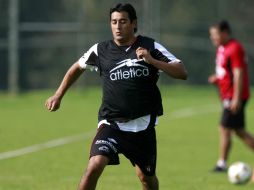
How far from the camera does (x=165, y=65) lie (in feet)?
24.8

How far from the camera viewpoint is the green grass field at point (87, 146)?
10719 mm

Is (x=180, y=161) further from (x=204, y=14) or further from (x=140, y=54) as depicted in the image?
(x=204, y=14)

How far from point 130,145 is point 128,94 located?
473 mm

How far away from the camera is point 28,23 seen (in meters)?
28.5

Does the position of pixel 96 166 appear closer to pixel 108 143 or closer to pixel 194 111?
pixel 108 143

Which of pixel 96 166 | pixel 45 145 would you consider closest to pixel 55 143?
pixel 45 145

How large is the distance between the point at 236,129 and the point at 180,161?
1.20 meters

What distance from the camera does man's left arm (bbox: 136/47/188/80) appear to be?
24.4 feet

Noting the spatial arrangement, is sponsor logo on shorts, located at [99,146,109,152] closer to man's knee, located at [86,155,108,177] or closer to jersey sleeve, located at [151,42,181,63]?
man's knee, located at [86,155,108,177]

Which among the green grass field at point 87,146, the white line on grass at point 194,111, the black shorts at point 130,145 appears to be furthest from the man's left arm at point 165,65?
the white line on grass at point 194,111

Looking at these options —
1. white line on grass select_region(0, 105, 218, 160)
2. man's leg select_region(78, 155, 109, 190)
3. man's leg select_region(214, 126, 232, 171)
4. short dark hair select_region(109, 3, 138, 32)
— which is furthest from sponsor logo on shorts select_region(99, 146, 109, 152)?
white line on grass select_region(0, 105, 218, 160)

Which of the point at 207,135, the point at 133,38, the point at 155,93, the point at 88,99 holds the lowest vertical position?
the point at 88,99

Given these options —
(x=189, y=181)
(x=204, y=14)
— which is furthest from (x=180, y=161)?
(x=204, y=14)

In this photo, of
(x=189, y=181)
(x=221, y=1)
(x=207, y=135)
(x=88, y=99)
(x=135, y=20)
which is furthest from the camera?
(x=221, y=1)
